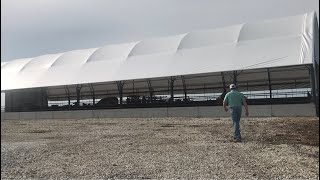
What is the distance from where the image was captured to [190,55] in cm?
2842

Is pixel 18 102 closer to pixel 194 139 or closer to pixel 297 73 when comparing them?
pixel 297 73

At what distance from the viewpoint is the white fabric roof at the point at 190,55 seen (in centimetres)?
2457

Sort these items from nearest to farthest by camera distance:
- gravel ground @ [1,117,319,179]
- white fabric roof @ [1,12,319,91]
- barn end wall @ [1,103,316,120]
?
gravel ground @ [1,117,319,179]
barn end wall @ [1,103,316,120]
white fabric roof @ [1,12,319,91]

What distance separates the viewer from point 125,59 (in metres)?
32.0

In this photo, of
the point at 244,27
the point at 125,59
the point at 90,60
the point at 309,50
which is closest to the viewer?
the point at 309,50

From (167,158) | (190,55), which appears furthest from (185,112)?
(167,158)

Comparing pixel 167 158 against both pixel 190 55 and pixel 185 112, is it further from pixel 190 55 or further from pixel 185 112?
pixel 190 55

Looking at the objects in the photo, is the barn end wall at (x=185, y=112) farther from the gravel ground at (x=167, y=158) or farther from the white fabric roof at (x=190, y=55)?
the gravel ground at (x=167, y=158)

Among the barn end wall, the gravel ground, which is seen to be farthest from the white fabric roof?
the gravel ground

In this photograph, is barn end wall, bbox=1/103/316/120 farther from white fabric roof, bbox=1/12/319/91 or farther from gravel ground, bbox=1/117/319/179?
gravel ground, bbox=1/117/319/179

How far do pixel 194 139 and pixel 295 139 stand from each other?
2746 mm

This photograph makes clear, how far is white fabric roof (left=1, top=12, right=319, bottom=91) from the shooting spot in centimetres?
2457

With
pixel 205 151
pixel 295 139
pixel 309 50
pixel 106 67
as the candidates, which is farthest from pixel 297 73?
pixel 205 151

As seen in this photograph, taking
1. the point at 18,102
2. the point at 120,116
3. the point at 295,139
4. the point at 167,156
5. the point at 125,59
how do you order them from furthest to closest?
the point at 18,102, the point at 125,59, the point at 120,116, the point at 295,139, the point at 167,156
